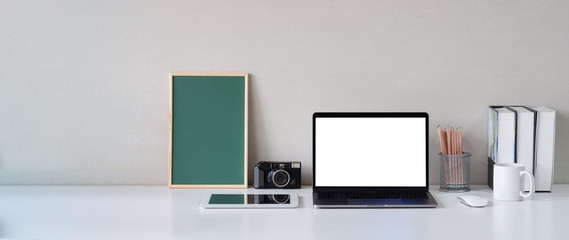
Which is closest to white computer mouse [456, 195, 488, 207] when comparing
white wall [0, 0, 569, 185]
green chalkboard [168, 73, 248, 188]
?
white wall [0, 0, 569, 185]

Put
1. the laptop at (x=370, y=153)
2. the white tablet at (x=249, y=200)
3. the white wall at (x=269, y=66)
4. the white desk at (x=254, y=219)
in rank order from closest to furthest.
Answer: the white desk at (x=254, y=219)
the white tablet at (x=249, y=200)
the laptop at (x=370, y=153)
the white wall at (x=269, y=66)

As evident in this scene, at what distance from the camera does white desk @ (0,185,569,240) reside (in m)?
1.54

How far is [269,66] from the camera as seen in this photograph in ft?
6.78

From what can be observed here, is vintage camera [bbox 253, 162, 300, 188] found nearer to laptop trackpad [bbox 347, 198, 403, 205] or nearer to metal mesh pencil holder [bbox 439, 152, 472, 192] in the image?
laptop trackpad [bbox 347, 198, 403, 205]

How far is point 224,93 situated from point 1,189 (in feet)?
2.51

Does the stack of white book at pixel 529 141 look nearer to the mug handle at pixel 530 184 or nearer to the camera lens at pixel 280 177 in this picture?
the mug handle at pixel 530 184

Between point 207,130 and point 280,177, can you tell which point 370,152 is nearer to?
point 280,177

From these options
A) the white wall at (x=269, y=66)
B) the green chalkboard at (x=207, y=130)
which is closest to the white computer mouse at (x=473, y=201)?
the white wall at (x=269, y=66)

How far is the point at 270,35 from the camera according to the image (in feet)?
6.74

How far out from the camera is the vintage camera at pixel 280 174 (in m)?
2.02

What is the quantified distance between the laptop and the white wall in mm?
124

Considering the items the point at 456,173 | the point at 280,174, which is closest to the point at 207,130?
the point at 280,174

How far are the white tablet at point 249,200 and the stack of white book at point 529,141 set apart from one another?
65cm

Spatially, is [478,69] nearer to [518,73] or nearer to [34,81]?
[518,73]
